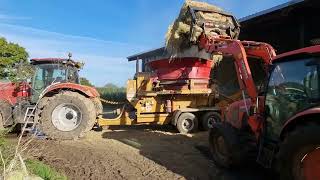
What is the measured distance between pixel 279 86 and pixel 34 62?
27.3ft

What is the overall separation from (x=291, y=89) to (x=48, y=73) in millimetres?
8411

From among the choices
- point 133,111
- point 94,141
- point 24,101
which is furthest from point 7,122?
point 133,111

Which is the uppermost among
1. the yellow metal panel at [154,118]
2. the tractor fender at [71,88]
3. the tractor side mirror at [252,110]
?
the tractor fender at [71,88]

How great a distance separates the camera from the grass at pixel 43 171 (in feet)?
21.4

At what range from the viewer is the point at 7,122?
1192 centimetres

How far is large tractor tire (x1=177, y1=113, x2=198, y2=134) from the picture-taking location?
12641 millimetres

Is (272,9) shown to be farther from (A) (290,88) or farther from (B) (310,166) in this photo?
(B) (310,166)

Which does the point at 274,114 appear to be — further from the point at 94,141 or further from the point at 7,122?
the point at 7,122

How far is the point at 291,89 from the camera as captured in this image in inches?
231

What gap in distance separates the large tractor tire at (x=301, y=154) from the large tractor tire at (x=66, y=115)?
729 cm

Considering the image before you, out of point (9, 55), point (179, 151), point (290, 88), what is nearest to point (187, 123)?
point (179, 151)

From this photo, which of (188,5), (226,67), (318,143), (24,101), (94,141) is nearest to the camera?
(318,143)

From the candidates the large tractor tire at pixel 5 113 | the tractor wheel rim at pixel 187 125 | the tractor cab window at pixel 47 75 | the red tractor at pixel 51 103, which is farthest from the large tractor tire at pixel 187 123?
the large tractor tire at pixel 5 113

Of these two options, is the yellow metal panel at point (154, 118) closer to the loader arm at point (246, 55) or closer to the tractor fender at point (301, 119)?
the loader arm at point (246, 55)
